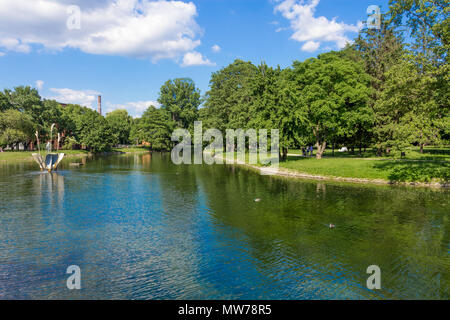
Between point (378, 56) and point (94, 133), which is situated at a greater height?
point (378, 56)

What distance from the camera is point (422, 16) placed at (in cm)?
3550

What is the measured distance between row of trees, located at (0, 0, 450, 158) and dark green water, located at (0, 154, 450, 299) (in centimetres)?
1180

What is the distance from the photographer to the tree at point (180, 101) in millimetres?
143375

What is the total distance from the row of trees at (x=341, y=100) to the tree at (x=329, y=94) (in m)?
0.19

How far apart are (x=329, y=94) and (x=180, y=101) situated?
325ft

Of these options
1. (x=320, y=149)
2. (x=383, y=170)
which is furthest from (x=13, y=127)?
(x=383, y=170)

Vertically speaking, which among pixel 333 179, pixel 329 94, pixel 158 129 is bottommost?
pixel 333 179

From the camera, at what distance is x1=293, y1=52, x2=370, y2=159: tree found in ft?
185

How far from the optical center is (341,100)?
184 feet

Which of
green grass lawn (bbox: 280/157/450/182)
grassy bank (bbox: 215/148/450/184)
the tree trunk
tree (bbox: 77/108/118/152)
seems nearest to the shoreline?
grassy bank (bbox: 215/148/450/184)

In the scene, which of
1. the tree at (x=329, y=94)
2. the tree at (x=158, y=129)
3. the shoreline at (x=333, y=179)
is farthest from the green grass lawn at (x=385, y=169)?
the tree at (x=158, y=129)

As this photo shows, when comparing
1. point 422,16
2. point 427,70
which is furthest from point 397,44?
point 427,70

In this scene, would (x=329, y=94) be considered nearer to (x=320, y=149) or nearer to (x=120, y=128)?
(x=320, y=149)
